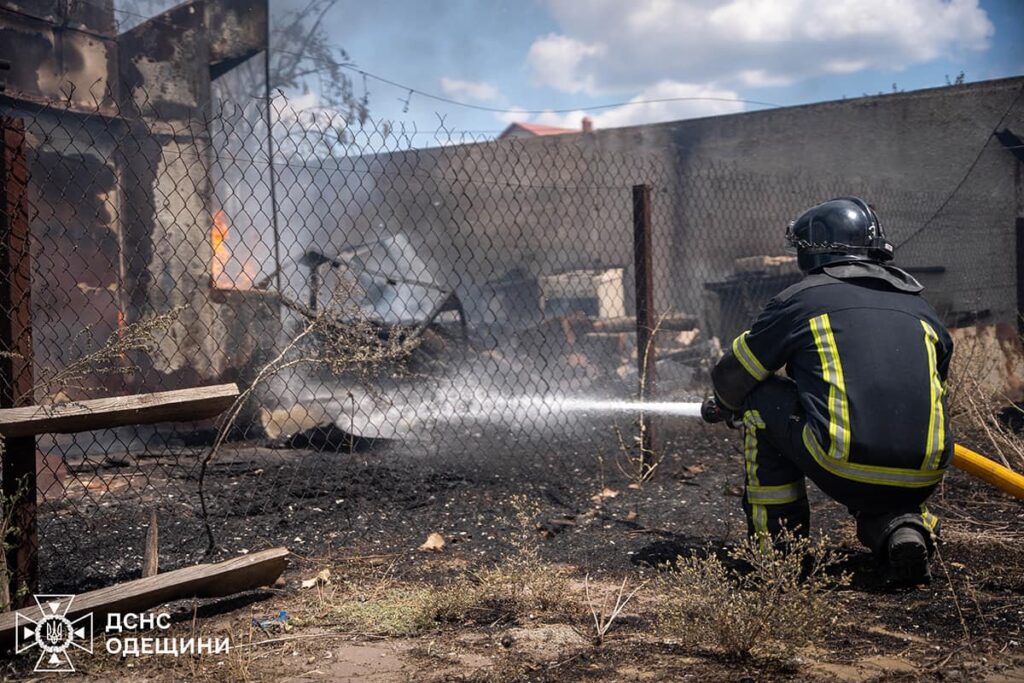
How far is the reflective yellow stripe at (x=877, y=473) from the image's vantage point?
115 inches

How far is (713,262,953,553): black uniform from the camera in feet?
9.55

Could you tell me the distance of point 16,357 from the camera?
2.87 m

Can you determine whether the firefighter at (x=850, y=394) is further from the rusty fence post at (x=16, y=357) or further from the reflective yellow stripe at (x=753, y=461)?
the rusty fence post at (x=16, y=357)

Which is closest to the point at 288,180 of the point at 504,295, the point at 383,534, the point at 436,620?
the point at 504,295

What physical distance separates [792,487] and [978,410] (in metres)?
1.55

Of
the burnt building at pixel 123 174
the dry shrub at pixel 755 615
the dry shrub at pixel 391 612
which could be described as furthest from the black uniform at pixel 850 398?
the burnt building at pixel 123 174

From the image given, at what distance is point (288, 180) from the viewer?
1509 centimetres

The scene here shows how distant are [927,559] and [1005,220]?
10.6 metres

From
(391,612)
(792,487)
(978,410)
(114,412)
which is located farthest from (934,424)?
(114,412)

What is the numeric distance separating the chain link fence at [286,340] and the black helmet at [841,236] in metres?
1.83

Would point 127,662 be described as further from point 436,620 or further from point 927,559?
point 927,559

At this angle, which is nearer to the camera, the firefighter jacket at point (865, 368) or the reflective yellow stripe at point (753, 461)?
the firefighter jacket at point (865, 368)

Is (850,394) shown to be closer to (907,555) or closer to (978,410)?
(907,555)

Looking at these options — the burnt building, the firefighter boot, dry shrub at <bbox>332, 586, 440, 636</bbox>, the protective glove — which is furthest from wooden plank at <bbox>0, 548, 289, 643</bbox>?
the burnt building
